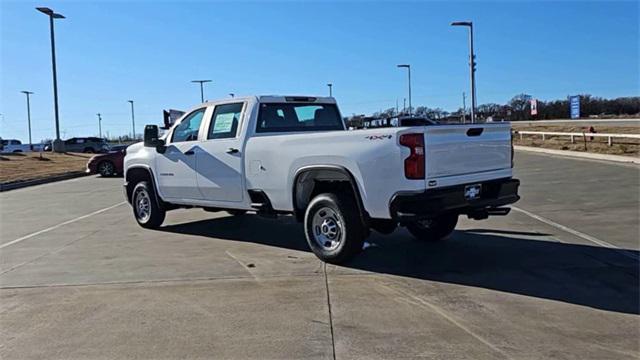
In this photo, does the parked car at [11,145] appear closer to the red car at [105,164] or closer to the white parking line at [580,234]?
the red car at [105,164]

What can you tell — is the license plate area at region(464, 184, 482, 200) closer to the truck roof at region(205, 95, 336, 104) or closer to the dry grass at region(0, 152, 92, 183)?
the truck roof at region(205, 95, 336, 104)

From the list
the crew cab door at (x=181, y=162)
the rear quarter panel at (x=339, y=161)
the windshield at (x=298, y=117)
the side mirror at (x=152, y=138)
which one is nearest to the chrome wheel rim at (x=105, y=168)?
the side mirror at (x=152, y=138)

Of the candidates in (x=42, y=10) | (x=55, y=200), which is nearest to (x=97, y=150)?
(x=42, y=10)

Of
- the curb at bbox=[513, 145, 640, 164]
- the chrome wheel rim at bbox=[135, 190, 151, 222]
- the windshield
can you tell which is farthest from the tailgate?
the curb at bbox=[513, 145, 640, 164]

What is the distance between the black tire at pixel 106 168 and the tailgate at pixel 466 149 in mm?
21756

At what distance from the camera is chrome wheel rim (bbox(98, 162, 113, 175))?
84.7ft

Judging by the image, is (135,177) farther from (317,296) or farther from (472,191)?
(472,191)

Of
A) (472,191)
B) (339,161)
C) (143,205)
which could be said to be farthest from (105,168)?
(472,191)

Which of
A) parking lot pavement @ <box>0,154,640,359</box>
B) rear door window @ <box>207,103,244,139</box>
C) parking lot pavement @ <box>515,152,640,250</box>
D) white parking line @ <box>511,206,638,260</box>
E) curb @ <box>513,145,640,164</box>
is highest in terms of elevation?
rear door window @ <box>207,103,244,139</box>

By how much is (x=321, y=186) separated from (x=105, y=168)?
20.8 meters

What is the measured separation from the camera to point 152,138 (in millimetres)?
9656

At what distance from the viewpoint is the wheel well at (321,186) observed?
659 centimetres

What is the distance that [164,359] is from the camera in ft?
14.1

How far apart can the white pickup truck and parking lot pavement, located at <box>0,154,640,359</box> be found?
1.88 ft
